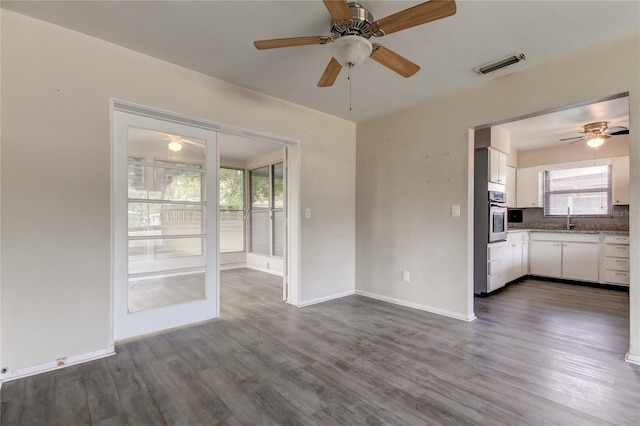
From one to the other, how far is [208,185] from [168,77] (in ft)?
3.66

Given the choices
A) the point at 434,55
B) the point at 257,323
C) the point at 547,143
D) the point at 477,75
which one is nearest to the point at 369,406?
the point at 257,323

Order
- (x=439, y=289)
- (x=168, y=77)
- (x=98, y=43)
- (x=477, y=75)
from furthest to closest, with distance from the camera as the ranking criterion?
(x=439, y=289)
(x=477, y=75)
(x=168, y=77)
(x=98, y=43)

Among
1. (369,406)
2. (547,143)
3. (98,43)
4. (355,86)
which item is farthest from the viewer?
(547,143)

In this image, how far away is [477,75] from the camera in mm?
3033

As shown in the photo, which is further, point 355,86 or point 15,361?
point 355,86

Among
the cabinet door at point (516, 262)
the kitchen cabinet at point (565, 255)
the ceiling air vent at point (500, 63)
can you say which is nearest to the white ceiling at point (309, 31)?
the ceiling air vent at point (500, 63)

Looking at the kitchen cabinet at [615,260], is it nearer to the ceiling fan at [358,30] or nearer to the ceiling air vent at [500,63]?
the ceiling air vent at [500,63]

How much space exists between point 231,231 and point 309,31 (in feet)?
16.9

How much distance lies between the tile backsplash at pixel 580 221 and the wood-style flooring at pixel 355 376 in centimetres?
271

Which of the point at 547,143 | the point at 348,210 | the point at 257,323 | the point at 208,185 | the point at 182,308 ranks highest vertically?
the point at 547,143

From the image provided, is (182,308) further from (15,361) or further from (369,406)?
(369,406)

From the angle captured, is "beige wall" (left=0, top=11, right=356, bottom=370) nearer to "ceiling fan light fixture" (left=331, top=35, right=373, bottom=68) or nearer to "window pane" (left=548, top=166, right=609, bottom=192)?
"ceiling fan light fixture" (left=331, top=35, right=373, bottom=68)

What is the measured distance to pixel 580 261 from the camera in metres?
5.03

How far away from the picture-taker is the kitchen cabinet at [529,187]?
594 cm
